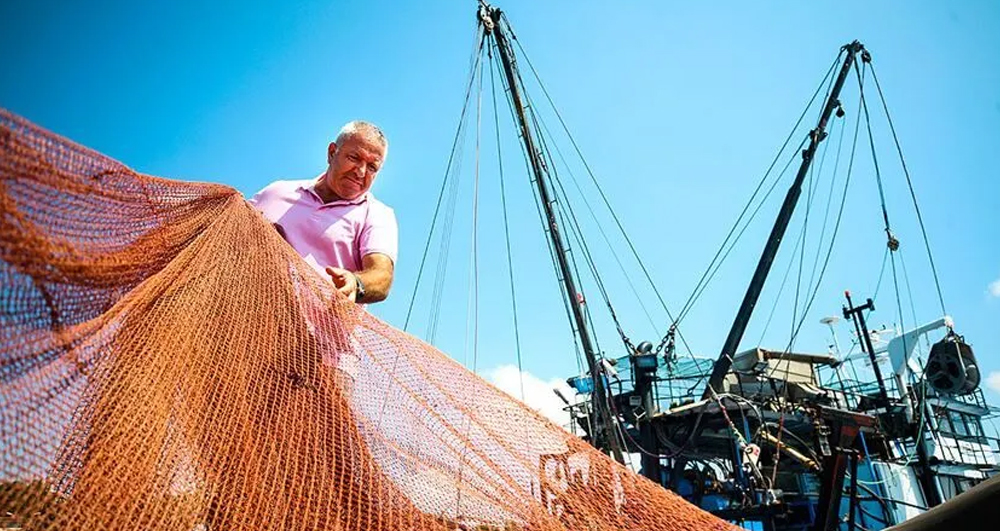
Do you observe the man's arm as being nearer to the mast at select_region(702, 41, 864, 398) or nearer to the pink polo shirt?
the pink polo shirt

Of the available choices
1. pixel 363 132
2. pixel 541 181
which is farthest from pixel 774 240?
pixel 363 132

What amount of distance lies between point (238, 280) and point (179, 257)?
0.64 ft

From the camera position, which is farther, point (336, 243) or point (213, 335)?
point (336, 243)

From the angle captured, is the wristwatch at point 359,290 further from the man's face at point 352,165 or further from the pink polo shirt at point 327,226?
the man's face at point 352,165

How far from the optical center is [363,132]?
2.42 m

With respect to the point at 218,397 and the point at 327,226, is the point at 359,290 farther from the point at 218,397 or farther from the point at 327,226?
the point at 218,397

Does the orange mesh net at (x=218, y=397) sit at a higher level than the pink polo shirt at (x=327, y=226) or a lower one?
lower

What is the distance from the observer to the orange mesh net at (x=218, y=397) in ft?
4.02

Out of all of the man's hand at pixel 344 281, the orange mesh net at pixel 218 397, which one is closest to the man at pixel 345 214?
the man's hand at pixel 344 281

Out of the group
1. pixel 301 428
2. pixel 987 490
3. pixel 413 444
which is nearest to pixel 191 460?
pixel 301 428

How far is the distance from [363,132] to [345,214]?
0.38 m

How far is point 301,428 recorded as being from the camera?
5.02ft

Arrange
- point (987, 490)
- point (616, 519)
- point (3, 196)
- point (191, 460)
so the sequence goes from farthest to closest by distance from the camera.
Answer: point (616, 519) → point (191, 460) → point (3, 196) → point (987, 490)

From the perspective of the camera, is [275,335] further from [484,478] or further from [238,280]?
[484,478]
